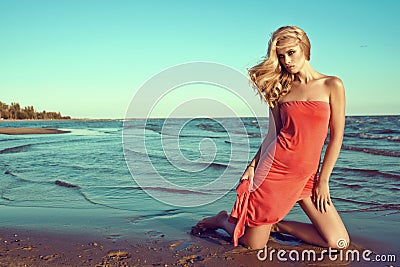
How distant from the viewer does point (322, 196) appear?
12.1 feet

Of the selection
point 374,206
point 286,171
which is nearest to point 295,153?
point 286,171

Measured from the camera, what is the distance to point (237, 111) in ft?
15.2

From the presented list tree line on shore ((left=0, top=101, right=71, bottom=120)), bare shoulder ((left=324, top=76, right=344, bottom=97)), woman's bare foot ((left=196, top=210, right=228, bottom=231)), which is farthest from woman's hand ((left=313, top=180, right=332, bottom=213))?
tree line on shore ((left=0, top=101, right=71, bottom=120))

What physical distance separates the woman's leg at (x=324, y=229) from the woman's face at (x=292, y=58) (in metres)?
1.25

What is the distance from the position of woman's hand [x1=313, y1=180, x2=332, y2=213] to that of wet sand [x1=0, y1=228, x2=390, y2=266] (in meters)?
0.39

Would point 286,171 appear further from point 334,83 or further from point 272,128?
point 334,83

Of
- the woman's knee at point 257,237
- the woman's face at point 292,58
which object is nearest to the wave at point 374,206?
the woman's knee at point 257,237

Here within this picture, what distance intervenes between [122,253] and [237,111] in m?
2.08

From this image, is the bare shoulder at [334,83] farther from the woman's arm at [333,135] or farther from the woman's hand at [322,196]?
the woman's hand at [322,196]

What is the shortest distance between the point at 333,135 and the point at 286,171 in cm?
54

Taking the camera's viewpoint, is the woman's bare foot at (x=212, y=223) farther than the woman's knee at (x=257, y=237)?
Yes

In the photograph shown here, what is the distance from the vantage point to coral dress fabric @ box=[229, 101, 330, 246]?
142 inches

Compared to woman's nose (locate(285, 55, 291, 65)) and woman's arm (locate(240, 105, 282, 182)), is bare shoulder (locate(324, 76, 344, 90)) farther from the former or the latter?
woman's arm (locate(240, 105, 282, 182))

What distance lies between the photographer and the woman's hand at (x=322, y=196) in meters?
3.67
